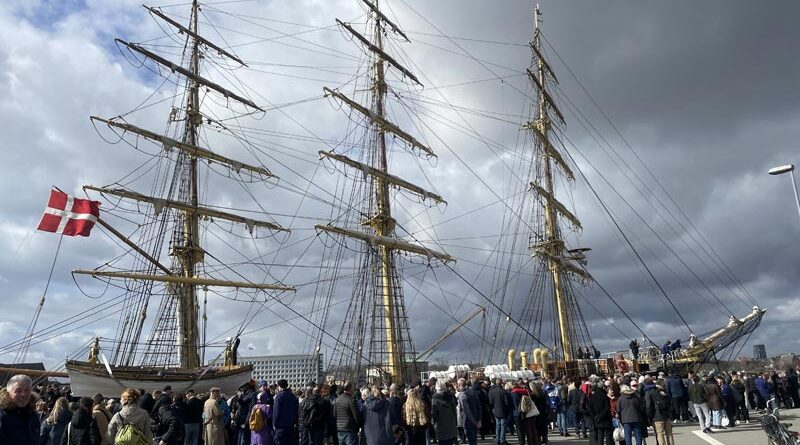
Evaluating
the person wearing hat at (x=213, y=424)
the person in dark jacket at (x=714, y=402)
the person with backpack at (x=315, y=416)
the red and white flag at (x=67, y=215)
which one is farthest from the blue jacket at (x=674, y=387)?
the red and white flag at (x=67, y=215)

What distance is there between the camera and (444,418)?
1220 cm

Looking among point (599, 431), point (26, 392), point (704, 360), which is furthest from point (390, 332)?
point (26, 392)

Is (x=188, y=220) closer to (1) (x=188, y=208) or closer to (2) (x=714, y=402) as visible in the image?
(1) (x=188, y=208)

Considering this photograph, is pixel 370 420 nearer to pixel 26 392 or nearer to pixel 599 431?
pixel 599 431

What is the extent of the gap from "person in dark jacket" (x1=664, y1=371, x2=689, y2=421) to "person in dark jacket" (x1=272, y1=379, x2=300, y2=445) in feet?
36.6

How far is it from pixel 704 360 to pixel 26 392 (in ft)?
112

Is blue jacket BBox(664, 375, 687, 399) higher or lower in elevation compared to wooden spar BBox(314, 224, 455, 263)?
lower

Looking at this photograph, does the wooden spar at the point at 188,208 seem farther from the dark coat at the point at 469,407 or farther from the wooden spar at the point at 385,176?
the dark coat at the point at 469,407

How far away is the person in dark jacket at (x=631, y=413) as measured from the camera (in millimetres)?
12031

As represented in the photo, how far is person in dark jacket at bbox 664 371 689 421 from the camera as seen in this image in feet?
59.5

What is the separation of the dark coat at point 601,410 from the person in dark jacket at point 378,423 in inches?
174

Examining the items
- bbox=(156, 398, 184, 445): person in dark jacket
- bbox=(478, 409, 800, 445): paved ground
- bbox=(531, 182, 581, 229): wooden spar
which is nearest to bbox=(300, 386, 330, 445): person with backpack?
bbox=(156, 398, 184, 445): person in dark jacket

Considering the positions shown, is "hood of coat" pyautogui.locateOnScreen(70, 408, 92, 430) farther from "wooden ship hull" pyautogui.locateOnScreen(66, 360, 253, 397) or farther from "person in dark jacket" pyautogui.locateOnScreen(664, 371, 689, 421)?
"wooden ship hull" pyautogui.locateOnScreen(66, 360, 253, 397)

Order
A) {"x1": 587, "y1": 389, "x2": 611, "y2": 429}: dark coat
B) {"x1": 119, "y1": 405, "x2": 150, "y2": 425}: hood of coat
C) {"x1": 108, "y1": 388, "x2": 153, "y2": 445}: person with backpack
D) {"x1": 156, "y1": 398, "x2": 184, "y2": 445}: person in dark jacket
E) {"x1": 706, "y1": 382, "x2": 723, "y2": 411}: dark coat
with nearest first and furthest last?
{"x1": 108, "y1": 388, "x2": 153, "y2": 445}: person with backpack < {"x1": 119, "y1": 405, "x2": 150, "y2": 425}: hood of coat < {"x1": 156, "y1": 398, "x2": 184, "y2": 445}: person in dark jacket < {"x1": 587, "y1": 389, "x2": 611, "y2": 429}: dark coat < {"x1": 706, "y1": 382, "x2": 723, "y2": 411}: dark coat
